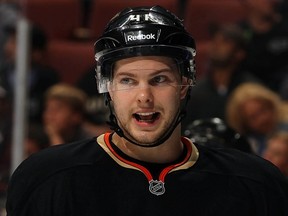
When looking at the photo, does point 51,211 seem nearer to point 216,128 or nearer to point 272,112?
point 216,128

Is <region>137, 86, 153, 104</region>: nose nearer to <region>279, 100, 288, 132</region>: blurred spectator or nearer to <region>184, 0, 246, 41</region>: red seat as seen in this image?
<region>279, 100, 288, 132</region>: blurred spectator

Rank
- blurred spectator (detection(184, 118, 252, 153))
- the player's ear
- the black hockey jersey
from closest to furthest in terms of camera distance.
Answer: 1. the black hockey jersey
2. the player's ear
3. blurred spectator (detection(184, 118, 252, 153))

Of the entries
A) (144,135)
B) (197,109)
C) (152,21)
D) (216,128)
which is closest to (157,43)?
(152,21)

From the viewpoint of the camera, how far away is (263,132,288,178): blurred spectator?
4188mm

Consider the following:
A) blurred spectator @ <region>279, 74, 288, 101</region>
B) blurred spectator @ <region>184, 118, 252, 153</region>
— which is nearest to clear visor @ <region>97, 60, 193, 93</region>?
blurred spectator @ <region>184, 118, 252, 153</region>

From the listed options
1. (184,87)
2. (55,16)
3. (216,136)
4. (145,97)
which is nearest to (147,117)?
(145,97)

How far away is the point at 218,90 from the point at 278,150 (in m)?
0.46

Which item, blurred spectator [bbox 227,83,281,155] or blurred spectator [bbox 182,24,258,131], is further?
blurred spectator [bbox 182,24,258,131]

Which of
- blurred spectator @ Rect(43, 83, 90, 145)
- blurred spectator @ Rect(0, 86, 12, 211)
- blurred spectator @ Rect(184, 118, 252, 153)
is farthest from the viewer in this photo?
blurred spectator @ Rect(43, 83, 90, 145)

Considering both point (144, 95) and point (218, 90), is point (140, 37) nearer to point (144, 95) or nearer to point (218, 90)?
point (144, 95)

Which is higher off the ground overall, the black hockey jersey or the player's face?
the player's face

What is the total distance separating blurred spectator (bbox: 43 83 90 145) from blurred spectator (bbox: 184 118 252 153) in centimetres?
119

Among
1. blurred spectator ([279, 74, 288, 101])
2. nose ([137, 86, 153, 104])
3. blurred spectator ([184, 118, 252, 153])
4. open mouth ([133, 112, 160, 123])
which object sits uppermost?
nose ([137, 86, 153, 104])

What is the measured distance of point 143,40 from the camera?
6.81ft
